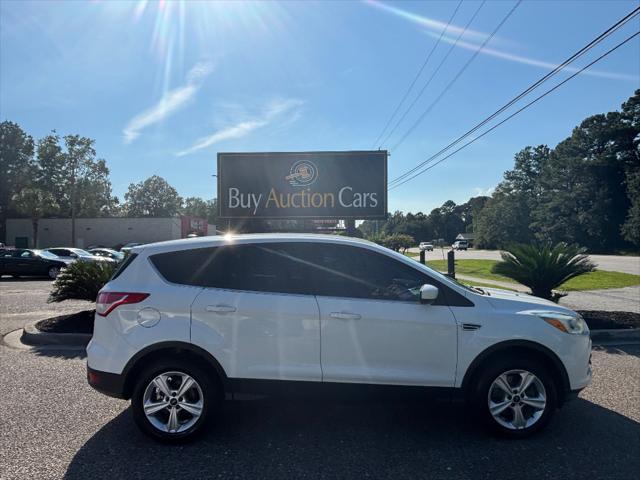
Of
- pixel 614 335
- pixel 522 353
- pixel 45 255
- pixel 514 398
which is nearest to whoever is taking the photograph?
pixel 514 398

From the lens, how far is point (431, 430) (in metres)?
3.99

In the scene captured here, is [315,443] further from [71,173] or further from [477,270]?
[71,173]

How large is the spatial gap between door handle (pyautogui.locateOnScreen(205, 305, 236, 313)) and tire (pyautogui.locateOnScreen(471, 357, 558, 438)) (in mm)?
2246

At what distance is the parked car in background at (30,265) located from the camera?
1919 centimetres

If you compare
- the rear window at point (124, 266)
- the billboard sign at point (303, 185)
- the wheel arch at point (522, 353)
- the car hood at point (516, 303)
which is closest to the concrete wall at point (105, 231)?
the billboard sign at point (303, 185)

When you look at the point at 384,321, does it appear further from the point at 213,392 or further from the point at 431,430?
the point at 213,392

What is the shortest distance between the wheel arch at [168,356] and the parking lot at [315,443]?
0.48m

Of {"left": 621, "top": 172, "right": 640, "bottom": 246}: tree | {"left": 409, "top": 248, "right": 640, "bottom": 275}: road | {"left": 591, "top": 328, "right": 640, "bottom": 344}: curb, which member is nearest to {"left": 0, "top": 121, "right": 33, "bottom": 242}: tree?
{"left": 409, "top": 248, "right": 640, "bottom": 275}: road

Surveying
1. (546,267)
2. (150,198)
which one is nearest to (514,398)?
(546,267)

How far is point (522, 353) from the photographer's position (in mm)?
3928

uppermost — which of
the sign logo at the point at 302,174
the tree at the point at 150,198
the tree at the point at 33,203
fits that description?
the tree at the point at 150,198

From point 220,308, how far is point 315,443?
4.64 feet

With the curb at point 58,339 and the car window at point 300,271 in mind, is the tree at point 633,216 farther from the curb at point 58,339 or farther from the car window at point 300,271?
the curb at point 58,339

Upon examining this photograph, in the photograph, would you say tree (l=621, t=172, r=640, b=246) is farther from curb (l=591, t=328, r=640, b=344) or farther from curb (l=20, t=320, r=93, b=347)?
curb (l=20, t=320, r=93, b=347)
